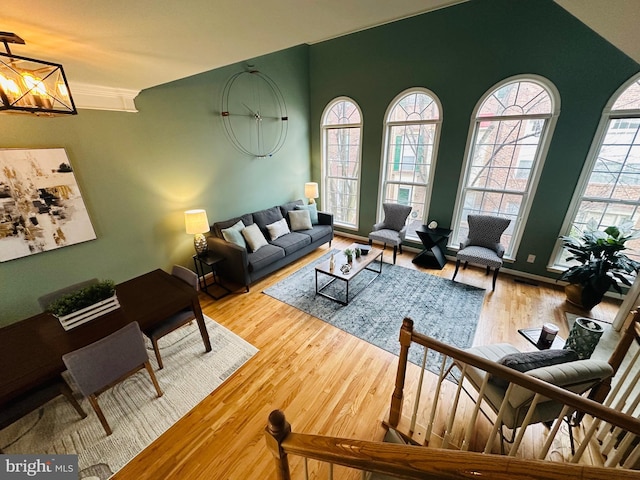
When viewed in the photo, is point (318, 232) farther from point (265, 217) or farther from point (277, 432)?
point (277, 432)

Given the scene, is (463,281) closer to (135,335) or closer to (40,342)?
(135,335)

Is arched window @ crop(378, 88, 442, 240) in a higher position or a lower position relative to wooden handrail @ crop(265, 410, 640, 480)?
higher

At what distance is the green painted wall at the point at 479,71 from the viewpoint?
301cm

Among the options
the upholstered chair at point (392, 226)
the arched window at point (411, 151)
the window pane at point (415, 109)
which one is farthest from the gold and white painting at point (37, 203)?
the window pane at point (415, 109)

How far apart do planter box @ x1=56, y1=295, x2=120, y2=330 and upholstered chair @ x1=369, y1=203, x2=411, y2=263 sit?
358 centimetres

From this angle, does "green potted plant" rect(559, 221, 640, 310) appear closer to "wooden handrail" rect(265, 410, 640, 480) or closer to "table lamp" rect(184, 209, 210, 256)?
"wooden handrail" rect(265, 410, 640, 480)

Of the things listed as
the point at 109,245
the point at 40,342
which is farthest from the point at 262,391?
the point at 109,245

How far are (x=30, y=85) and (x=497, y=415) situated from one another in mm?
2933

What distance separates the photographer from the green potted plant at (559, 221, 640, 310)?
9.47 ft

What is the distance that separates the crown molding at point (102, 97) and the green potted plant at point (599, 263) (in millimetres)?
5430

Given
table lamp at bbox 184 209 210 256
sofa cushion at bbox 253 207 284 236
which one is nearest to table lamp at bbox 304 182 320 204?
sofa cushion at bbox 253 207 284 236

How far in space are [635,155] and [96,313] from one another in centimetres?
577

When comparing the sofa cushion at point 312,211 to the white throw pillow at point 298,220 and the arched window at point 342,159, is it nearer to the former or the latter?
the white throw pillow at point 298,220

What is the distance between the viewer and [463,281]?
3.85 meters
